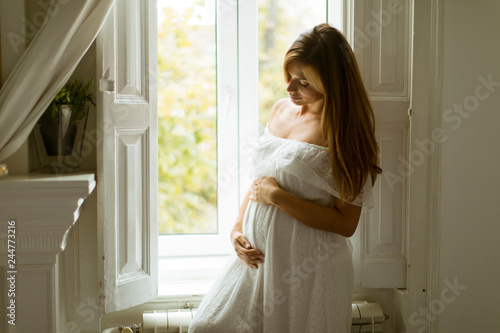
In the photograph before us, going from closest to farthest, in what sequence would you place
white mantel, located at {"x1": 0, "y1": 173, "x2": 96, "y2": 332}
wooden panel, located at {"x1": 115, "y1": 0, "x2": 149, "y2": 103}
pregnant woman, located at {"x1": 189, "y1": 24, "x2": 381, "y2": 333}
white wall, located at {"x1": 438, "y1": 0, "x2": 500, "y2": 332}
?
white mantel, located at {"x1": 0, "y1": 173, "x2": 96, "y2": 332}
pregnant woman, located at {"x1": 189, "y1": 24, "x2": 381, "y2": 333}
wooden panel, located at {"x1": 115, "y1": 0, "x2": 149, "y2": 103}
white wall, located at {"x1": 438, "y1": 0, "x2": 500, "y2": 332}

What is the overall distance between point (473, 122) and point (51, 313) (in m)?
1.88

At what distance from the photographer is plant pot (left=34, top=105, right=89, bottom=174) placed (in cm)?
209

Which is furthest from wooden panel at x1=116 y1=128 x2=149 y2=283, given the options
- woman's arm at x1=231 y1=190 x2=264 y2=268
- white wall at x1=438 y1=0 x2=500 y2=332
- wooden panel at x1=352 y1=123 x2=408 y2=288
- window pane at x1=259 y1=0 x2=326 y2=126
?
white wall at x1=438 y1=0 x2=500 y2=332

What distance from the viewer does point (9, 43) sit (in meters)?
2.04

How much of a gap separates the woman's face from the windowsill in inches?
38.5

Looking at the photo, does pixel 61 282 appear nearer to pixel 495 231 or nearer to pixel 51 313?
pixel 51 313

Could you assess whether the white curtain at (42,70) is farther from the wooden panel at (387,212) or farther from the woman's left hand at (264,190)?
the wooden panel at (387,212)

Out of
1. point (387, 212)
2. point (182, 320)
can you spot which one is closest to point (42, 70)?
point (182, 320)

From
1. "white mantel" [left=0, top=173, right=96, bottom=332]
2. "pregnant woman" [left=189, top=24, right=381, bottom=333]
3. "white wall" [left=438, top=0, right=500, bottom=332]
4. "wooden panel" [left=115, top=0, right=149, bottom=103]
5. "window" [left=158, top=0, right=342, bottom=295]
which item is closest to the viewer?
"white mantel" [left=0, top=173, right=96, bottom=332]

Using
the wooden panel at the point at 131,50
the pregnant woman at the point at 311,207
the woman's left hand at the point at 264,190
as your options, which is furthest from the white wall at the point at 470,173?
the wooden panel at the point at 131,50

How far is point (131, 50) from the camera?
2.20 m

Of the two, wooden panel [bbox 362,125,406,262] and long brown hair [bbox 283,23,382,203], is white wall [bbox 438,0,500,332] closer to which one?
wooden panel [bbox 362,125,406,262]

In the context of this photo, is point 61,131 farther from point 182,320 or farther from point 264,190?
point 182,320

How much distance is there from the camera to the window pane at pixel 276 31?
2758 mm
